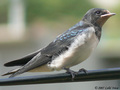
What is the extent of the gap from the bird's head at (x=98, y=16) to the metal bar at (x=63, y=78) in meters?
1.20

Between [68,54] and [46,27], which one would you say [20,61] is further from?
[46,27]

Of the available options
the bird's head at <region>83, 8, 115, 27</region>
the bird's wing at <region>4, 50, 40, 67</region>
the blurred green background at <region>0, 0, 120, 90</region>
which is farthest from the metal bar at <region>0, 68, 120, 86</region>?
the blurred green background at <region>0, 0, 120, 90</region>

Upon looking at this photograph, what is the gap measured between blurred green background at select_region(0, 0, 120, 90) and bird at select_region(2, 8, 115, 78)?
4.18m

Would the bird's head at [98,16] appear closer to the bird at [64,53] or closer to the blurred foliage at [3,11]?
the bird at [64,53]

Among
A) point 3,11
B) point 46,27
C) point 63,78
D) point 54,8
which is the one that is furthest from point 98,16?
point 3,11

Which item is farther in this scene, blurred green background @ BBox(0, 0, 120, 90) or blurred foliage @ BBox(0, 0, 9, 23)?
blurred foliage @ BBox(0, 0, 9, 23)

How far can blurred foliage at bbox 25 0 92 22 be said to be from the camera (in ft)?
53.9

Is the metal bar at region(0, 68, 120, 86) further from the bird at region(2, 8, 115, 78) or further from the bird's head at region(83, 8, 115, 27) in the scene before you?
the bird's head at region(83, 8, 115, 27)

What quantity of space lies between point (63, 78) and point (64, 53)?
84cm

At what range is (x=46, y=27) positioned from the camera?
1322cm

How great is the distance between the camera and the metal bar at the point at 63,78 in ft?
8.38

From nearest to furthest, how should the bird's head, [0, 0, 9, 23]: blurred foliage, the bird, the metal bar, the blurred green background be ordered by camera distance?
the metal bar < the bird < the bird's head < the blurred green background < [0, 0, 9, 23]: blurred foliage

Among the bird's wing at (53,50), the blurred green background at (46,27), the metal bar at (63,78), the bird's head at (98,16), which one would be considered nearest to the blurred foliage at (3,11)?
the blurred green background at (46,27)

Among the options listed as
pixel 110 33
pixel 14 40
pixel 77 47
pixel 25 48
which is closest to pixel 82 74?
pixel 77 47
